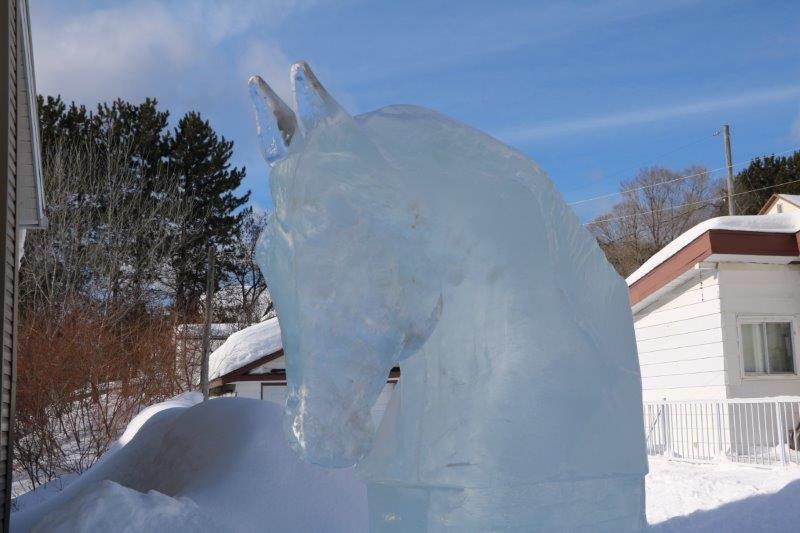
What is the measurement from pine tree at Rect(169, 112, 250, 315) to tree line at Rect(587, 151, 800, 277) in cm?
1674

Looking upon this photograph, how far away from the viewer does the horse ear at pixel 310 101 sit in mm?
1107

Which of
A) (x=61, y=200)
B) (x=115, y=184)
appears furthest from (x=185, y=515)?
(x=115, y=184)

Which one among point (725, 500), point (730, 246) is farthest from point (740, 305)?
point (725, 500)

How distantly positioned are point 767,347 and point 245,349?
965 centimetres

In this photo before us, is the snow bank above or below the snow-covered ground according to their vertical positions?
above

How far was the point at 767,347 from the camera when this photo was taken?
1162 cm

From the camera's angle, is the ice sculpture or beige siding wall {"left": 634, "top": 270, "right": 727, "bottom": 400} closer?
the ice sculpture

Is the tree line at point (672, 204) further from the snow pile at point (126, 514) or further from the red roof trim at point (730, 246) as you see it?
the snow pile at point (126, 514)

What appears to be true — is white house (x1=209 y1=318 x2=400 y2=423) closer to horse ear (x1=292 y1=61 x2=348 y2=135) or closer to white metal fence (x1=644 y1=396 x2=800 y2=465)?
white metal fence (x1=644 y1=396 x2=800 y2=465)

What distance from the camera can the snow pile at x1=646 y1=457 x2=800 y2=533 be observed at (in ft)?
23.9

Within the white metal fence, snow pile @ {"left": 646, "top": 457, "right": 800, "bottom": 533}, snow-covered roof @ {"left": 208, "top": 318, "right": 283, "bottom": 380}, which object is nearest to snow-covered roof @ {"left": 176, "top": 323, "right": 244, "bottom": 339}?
snow-covered roof @ {"left": 208, "top": 318, "right": 283, "bottom": 380}

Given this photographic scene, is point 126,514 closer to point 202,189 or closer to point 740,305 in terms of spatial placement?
point 740,305

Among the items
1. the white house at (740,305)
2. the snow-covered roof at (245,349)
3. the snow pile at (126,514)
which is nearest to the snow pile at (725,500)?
the white house at (740,305)

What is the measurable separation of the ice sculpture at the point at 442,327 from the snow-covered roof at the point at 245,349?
44.1 ft
